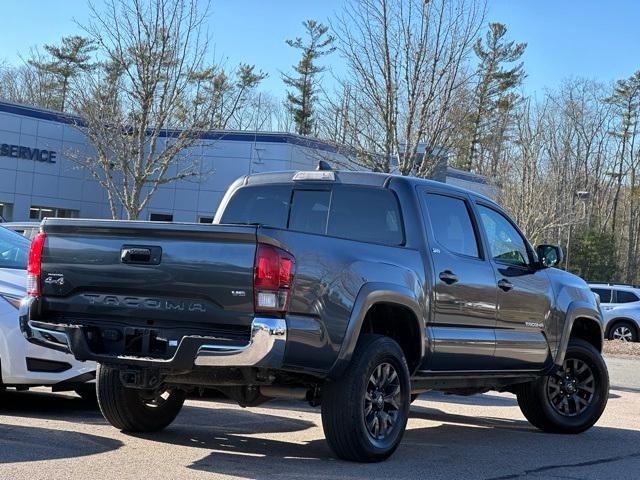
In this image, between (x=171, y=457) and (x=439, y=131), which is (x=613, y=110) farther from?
(x=171, y=457)

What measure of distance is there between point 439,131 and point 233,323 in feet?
43.5

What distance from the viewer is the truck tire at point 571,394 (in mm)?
9070

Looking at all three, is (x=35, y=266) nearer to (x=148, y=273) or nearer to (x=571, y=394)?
(x=148, y=273)

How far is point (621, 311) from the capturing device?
89.1 ft

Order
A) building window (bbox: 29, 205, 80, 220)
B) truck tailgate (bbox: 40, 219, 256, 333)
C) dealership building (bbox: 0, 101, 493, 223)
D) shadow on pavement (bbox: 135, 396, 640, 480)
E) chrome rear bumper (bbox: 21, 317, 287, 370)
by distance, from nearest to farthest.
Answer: chrome rear bumper (bbox: 21, 317, 287, 370)
truck tailgate (bbox: 40, 219, 256, 333)
shadow on pavement (bbox: 135, 396, 640, 480)
dealership building (bbox: 0, 101, 493, 223)
building window (bbox: 29, 205, 80, 220)

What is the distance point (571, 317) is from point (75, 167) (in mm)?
32139

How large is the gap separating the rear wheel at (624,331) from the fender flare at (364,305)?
21735 mm

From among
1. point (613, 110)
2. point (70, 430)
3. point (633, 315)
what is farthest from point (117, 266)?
point (613, 110)

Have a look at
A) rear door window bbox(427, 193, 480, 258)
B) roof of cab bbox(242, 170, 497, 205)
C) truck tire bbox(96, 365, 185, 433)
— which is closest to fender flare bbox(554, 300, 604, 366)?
rear door window bbox(427, 193, 480, 258)

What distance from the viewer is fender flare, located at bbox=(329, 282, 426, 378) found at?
20.8ft

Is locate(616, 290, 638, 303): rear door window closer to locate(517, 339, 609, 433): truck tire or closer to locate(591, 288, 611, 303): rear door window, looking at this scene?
locate(591, 288, 611, 303): rear door window

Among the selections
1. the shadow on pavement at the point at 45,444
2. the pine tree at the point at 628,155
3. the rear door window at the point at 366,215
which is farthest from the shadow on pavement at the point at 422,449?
the pine tree at the point at 628,155

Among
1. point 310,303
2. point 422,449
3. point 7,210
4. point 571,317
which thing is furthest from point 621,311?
point 7,210

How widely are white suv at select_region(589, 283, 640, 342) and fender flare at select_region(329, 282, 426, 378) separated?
2128 centimetres
